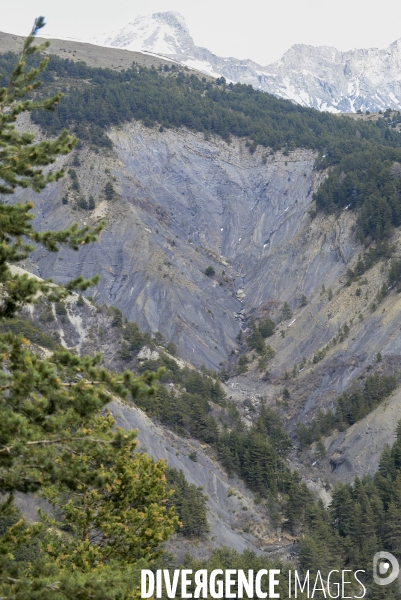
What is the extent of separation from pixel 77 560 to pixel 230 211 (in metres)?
98.6

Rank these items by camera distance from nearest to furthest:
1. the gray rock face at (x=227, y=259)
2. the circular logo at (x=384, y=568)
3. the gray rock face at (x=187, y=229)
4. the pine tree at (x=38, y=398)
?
1. the pine tree at (x=38, y=398)
2. the circular logo at (x=384, y=568)
3. the gray rock face at (x=227, y=259)
4. the gray rock face at (x=187, y=229)

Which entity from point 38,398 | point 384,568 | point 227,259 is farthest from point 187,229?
point 38,398

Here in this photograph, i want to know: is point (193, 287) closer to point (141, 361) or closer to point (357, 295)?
point (357, 295)

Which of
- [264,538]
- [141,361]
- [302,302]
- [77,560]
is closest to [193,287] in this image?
[302,302]

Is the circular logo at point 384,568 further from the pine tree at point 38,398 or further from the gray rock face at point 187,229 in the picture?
the gray rock face at point 187,229

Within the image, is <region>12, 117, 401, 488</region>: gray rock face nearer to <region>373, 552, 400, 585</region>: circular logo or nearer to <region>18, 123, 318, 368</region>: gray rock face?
<region>18, 123, 318, 368</region>: gray rock face

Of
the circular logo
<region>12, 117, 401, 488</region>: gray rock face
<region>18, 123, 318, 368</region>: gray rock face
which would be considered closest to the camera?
the circular logo

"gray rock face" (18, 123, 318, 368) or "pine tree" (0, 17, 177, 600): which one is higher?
"pine tree" (0, 17, 177, 600)

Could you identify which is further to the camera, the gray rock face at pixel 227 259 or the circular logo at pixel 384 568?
the gray rock face at pixel 227 259

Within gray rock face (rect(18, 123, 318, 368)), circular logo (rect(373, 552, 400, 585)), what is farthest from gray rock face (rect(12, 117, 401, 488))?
circular logo (rect(373, 552, 400, 585))

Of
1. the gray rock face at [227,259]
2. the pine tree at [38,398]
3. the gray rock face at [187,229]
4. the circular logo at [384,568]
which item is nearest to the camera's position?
the pine tree at [38,398]

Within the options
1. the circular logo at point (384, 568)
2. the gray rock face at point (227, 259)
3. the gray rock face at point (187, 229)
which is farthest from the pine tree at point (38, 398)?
the gray rock face at point (187, 229)

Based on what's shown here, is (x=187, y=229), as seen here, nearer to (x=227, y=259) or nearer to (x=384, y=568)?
(x=227, y=259)

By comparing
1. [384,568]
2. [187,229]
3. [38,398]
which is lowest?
[384,568]
